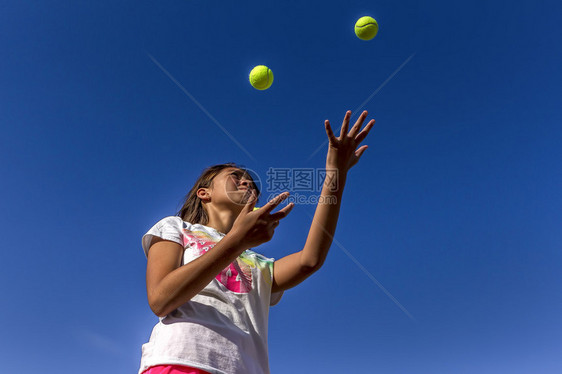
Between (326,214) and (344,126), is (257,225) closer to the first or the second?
(326,214)

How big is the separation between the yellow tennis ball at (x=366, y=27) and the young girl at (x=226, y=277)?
167 inches

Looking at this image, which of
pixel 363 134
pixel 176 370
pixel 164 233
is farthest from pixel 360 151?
pixel 176 370

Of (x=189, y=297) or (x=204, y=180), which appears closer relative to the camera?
(x=189, y=297)

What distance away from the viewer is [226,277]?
2.36 m

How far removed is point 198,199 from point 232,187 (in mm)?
481

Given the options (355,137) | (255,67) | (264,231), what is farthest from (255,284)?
(255,67)

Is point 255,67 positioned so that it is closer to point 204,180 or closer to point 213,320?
point 204,180

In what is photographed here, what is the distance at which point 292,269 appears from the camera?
8.99ft

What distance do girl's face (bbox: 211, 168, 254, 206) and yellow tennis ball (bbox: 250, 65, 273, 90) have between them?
A: 9.82 feet

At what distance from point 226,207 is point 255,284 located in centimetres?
81

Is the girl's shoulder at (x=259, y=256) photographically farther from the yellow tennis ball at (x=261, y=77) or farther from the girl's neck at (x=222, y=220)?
the yellow tennis ball at (x=261, y=77)

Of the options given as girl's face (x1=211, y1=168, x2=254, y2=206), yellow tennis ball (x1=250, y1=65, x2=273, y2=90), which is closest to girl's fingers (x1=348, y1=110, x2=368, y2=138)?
girl's face (x1=211, y1=168, x2=254, y2=206)

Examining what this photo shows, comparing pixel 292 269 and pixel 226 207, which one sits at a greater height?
pixel 226 207

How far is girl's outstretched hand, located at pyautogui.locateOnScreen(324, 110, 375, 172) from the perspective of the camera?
271 centimetres
